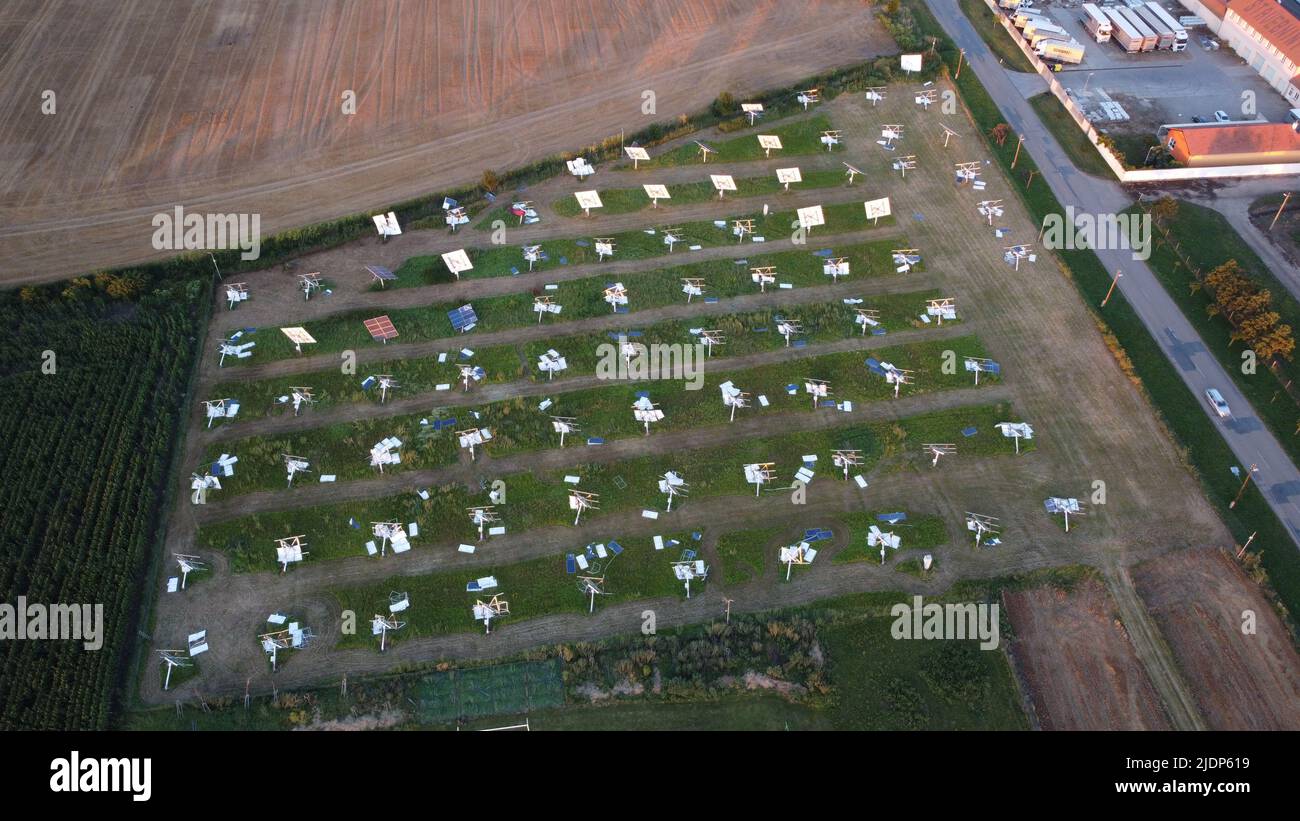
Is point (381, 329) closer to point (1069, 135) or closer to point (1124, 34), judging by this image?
point (1069, 135)

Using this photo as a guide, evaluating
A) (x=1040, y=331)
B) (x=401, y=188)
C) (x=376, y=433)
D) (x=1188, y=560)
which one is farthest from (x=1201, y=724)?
(x=401, y=188)

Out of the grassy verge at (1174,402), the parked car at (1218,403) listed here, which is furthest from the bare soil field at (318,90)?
the parked car at (1218,403)

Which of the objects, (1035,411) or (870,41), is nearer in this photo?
(1035,411)

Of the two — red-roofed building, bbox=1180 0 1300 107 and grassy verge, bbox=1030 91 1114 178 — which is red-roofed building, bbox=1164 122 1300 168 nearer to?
grassy verge, bbox=1030 91 1114 178

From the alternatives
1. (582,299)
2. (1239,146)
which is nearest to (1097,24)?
(1239,146)

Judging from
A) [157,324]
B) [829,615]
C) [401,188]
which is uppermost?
[401,188]

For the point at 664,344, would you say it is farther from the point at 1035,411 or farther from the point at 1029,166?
the point at 1029,166

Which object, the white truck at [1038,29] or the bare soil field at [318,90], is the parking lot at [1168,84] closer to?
the white truck at [1038,29]
